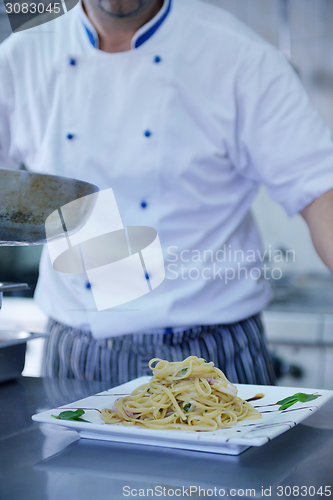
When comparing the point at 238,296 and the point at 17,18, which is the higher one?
the point at 17,18

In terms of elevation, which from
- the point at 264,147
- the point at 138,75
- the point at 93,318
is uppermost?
the point at 138,75

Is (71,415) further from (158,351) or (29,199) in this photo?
(158,351)

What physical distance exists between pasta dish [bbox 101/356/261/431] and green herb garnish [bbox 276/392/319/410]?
0.04 m

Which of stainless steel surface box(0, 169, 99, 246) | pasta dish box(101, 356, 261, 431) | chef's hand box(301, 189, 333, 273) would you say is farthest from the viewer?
chef's hand box(301, 189, 333, 273)

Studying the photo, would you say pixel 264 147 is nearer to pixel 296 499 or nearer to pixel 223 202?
pixel 223 202

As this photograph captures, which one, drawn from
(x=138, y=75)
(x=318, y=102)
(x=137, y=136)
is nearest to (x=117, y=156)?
(x=137, y=136)

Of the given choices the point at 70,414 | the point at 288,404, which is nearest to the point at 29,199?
the point at 70,414

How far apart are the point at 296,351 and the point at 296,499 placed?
1568 millimetres

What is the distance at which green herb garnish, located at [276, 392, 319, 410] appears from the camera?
0.65 meters

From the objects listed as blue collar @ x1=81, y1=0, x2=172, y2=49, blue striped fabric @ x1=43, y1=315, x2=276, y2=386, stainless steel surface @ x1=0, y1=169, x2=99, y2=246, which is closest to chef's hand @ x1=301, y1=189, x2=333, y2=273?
blue striped fabric @ x1=43, y1=315, x2=276, y2=386

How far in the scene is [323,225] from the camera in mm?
1009

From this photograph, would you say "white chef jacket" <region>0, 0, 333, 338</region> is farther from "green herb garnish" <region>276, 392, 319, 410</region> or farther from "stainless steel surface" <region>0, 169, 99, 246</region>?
"stainless steel surface" <region>0, 169, 99, 246</region>

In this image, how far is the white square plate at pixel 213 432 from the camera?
542 millimetres

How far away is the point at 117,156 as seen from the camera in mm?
1065
